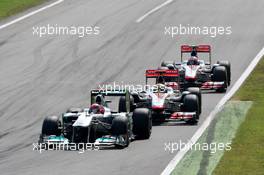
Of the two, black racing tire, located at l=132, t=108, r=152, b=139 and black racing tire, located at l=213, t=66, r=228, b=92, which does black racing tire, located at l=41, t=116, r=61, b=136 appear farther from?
black racing tire, located at l=213, t=66, r=228, b=92

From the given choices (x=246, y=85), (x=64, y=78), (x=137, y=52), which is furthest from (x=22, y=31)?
(x=246, y=85)

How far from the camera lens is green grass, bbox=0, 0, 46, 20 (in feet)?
207

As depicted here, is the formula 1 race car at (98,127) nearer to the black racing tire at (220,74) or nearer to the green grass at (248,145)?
the green grass at (248,145)

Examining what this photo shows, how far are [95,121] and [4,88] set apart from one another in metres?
13.8

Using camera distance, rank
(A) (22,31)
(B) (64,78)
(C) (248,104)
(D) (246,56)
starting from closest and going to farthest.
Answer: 1. (C) (248,104)
2. (B) (64,78)
3. (D) (246,56)
4. (A) (22,31)

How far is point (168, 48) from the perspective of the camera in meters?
55.4

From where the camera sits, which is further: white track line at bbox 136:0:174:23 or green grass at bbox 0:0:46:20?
green grass at bbox 0:0:46:20

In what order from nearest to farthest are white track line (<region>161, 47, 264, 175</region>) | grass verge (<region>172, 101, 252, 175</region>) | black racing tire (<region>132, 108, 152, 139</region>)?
1. grass verge (<region>172, 101, 252, 175</region>)
2. white track line (<region>161, 47, 264, 175</region>)
3. black racing tire (<region>132, 108, 152, 139</region>)

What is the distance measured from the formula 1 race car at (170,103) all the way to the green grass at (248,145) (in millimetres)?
1859

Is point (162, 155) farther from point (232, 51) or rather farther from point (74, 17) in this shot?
point (74, 17)

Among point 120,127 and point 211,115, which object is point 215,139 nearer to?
point 120,127

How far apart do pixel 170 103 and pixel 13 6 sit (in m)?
29.7

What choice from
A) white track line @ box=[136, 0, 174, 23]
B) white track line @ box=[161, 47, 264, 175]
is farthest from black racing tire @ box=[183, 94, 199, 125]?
white track line @ box=[136, 0, 174, 23]

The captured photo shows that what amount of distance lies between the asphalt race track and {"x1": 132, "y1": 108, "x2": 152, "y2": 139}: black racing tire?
41 centimetres
